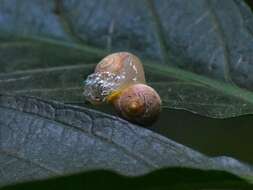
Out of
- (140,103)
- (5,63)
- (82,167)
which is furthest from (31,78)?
(82,167)

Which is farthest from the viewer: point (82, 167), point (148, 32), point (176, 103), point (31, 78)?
point (148, 32)

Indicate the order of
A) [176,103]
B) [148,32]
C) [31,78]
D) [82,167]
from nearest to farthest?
[82,167] < [176,103] < [31,78] < [148,32]

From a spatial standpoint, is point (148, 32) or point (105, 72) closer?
point (105, 72)

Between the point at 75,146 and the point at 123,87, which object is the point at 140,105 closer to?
the point at 123,87

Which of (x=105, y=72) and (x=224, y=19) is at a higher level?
(x=224, y=19)

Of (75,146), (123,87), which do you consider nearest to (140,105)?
(123,87)

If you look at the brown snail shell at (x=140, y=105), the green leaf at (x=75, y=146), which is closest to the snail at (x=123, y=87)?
the brown snail shell at (x=140, y=105)

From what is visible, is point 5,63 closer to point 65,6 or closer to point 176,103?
point 65,6
